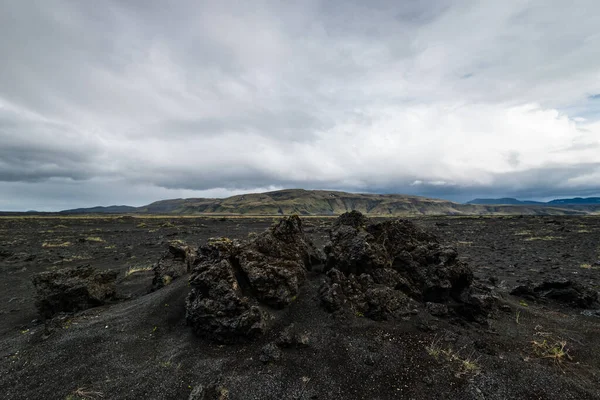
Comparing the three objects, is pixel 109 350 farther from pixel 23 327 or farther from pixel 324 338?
pixel 324 338

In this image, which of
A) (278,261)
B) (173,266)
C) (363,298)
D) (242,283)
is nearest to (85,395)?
(242,283)

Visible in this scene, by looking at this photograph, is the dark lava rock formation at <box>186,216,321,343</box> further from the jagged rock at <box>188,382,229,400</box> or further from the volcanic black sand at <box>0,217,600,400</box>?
the jagged rock at <box>188,382,229,400</box>

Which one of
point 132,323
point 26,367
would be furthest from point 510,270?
point 26,367

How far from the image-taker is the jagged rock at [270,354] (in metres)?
9.10

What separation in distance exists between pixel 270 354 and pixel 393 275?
6923mm

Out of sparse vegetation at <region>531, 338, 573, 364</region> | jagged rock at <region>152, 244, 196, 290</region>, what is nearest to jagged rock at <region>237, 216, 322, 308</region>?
jagged rock at <region>152, 244, 196, 290</region>

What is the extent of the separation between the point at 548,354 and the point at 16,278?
34.9 meters

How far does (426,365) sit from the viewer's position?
8727mm

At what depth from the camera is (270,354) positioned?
9.21 metres

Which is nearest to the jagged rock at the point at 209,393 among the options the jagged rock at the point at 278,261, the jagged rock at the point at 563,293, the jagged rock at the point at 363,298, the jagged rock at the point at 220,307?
the jagged rock at the point at 220,307

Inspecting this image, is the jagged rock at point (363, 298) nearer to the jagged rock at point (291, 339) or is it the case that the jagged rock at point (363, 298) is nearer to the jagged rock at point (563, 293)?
the jagged rock at point (291, 339)

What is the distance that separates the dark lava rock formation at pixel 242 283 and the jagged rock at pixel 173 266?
534cm

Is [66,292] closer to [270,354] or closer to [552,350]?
[270,354]

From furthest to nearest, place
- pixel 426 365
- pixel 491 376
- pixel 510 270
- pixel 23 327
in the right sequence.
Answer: pixel 510 270
pixel 23 327
pixel 426 365
pixel 491 376
